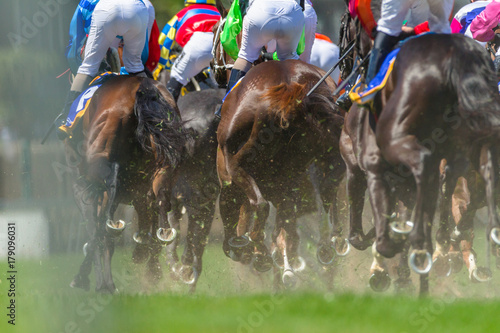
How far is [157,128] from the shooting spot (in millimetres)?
6676

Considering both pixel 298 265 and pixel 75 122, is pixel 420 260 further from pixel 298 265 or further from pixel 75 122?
pixel 75 122

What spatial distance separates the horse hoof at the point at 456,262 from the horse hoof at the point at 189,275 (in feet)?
7.29

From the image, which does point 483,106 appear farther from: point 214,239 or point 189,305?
point 214,239

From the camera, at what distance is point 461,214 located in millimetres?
6906

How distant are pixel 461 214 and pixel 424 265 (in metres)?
2.30

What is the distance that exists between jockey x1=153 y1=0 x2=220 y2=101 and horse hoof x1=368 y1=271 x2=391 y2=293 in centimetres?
372

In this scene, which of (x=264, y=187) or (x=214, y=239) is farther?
(x=214, y=239)

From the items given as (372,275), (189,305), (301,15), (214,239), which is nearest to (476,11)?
(301,15)

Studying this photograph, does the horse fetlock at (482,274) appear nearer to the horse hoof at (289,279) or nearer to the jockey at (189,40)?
the horse hoof at (289,279)

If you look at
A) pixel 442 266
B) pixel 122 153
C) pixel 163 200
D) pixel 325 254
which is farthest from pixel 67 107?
pixel 442 266

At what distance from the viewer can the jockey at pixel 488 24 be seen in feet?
23.1

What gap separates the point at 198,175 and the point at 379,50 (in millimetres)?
3017

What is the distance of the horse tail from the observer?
6.24 m

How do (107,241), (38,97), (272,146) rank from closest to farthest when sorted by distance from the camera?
1. (38,97)
2. (107,241)
3. (272,146)
